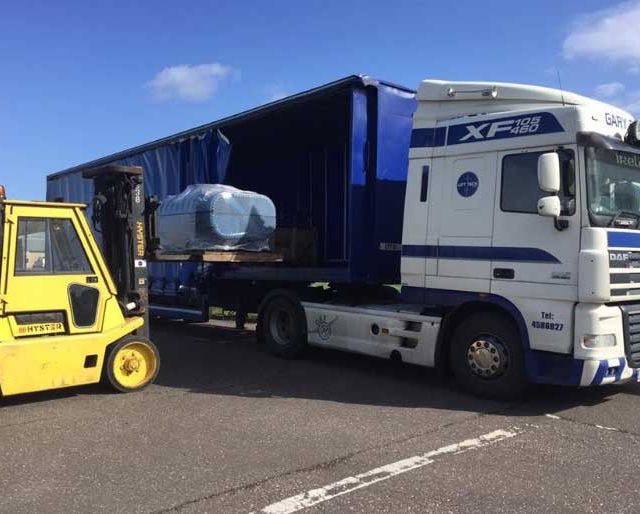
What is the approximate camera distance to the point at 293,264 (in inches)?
378

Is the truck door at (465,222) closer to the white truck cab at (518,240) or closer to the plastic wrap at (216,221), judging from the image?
the white truck cab at (518,240)

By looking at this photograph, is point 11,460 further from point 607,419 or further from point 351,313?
point 607,419

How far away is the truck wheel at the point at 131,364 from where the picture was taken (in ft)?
22.7

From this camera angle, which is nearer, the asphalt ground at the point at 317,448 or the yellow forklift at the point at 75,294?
the asphalt ground at the point at 317,448

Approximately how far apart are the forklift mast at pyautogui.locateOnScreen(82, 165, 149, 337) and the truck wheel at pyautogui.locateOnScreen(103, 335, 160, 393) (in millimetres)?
403

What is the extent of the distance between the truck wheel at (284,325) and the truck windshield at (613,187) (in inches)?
176

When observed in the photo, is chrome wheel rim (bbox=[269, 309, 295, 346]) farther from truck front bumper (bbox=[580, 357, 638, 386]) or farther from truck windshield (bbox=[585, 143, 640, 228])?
truck windshield (bbox=[585, 143, 640, 228])

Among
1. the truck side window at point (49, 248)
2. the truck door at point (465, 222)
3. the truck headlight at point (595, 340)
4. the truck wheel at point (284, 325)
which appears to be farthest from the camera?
the truck wheel at point (284, 325)

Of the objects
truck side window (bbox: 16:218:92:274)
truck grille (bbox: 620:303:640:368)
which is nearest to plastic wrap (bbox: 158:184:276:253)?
truck side window (bbox: 16:218:92:274)

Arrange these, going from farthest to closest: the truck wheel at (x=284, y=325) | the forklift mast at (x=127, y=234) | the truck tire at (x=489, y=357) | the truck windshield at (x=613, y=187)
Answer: the truck wheel at (x=284, y=325) → the forklift mast at (x=127, y=234) → the truck tire at (x=489, y=357) → the truck windshield at (x=613, y=187)

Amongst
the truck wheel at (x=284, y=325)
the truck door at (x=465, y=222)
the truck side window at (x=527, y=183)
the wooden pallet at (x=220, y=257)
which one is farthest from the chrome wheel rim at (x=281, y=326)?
the truck side window at (x=527, y=183)

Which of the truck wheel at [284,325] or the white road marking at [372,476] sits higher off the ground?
the truck wheel at [284,325]

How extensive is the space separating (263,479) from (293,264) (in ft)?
17.4

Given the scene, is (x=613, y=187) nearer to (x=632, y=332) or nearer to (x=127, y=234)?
(x=632, y=332)
